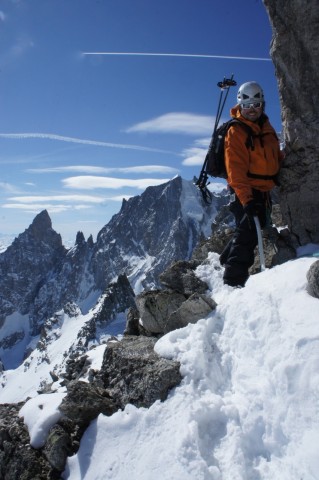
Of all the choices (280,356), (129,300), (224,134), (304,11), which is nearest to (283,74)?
Result: (304,11)

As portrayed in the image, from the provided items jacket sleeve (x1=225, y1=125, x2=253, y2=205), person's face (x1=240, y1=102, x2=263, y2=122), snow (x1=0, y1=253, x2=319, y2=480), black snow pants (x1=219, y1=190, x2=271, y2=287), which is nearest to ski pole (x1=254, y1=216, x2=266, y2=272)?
black snow pants (x1=219, y1=190, x2=271, y2=287)

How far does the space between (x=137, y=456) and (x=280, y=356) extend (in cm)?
275

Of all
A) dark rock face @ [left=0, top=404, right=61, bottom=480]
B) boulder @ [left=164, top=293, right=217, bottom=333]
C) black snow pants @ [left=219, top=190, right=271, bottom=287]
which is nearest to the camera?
A: dark rock face @ [left=0, top=404, right=61, bottom=480]

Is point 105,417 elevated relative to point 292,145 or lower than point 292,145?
lower

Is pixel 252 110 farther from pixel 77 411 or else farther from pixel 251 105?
pixel 77 411

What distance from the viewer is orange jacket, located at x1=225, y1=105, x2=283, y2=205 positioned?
8969mm

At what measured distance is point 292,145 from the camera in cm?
966

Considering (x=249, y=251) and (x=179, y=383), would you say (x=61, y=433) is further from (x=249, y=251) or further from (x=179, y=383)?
(x=249, y=251)

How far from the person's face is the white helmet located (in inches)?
3.6

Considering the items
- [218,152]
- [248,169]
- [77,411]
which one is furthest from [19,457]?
[218,152]

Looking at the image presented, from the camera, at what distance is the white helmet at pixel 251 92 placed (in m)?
9.11

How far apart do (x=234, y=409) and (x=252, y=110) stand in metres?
6.55

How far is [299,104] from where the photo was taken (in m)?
9.45

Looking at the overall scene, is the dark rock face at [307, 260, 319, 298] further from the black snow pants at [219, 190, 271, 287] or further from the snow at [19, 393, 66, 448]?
the snow at [19, 393, 66, 448]
